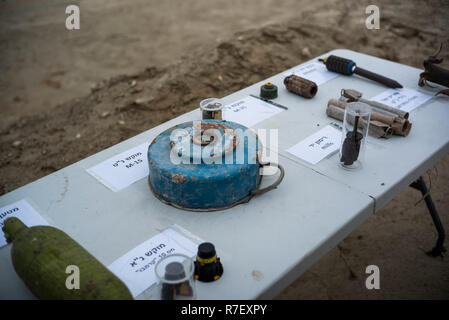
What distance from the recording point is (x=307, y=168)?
1645 mm

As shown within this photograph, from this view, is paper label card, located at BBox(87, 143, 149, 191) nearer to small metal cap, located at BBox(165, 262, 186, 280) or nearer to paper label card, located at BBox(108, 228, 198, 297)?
paper label card, located at BBox(108, 228, 198, 297)

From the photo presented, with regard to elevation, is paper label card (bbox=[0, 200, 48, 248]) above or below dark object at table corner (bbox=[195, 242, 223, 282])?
below

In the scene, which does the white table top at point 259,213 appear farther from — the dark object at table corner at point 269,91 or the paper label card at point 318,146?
the dark object at table corner at point 269,91

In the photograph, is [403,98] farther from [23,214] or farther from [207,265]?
[23,214]

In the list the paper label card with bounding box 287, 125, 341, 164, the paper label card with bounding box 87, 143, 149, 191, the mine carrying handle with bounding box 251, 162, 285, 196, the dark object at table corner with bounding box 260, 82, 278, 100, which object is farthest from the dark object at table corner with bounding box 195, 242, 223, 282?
the dark object at table corner with bounding box 260, 82, 278, 100

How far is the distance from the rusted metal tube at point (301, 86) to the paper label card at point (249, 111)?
0.17m

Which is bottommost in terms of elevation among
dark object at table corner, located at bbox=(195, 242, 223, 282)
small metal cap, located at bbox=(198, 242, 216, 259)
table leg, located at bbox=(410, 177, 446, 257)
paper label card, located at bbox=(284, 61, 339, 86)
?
table leg, located at bbox=(410, 177, 446, 257)

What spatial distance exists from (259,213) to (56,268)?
26.7 inches

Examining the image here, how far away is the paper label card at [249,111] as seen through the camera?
1.96 meters

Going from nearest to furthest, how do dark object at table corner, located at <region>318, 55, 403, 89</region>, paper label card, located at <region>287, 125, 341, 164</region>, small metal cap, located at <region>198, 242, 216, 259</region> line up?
1. small metal cap, located at <region>198, 242, 216, 259</region>
2. paper label card, located at <region>287, 125, 341, 164</region>
3. dark object at table corner, located at <region>318, 55, 403, 89</region>

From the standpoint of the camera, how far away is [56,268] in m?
1.08

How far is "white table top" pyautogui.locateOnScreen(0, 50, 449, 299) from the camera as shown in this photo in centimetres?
124

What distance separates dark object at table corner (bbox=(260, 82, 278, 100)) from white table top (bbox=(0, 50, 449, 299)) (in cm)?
32

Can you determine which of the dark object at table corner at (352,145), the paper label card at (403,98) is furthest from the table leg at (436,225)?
the dark object at table corner at (352,145)
